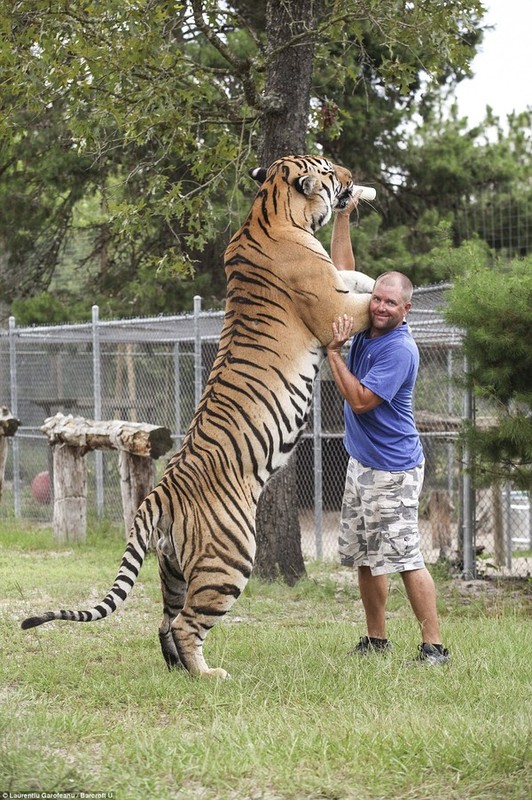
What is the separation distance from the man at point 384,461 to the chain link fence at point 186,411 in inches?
155

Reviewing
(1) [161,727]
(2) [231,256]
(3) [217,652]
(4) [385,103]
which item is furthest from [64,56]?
(4) [385,103]

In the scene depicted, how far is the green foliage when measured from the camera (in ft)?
25.0

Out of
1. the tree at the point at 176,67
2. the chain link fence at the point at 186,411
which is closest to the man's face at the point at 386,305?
the tree at the point at 176,67

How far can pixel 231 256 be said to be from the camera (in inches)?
223

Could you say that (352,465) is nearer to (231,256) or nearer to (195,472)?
(195,472)

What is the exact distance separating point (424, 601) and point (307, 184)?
2.25 m

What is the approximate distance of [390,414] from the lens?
18.1 feet

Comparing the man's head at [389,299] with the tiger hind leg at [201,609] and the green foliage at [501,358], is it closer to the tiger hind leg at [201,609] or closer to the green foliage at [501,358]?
the tiger hind leg at [201,609]

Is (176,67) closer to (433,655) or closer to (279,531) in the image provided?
(279,531)

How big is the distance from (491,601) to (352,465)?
115 inches

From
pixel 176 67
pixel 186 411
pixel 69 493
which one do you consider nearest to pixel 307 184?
pixel 176 67

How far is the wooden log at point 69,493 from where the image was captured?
427 inches

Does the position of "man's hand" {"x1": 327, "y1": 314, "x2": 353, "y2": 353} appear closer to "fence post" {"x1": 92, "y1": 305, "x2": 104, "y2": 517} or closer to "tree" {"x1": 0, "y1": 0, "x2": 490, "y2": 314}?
"tree" {"x1": 0, "y1": 0, "x2": 490, "y2": 314}

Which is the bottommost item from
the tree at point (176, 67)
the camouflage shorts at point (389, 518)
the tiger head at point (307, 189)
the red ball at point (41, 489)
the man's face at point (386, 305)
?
the red ball at point (41, 489)
